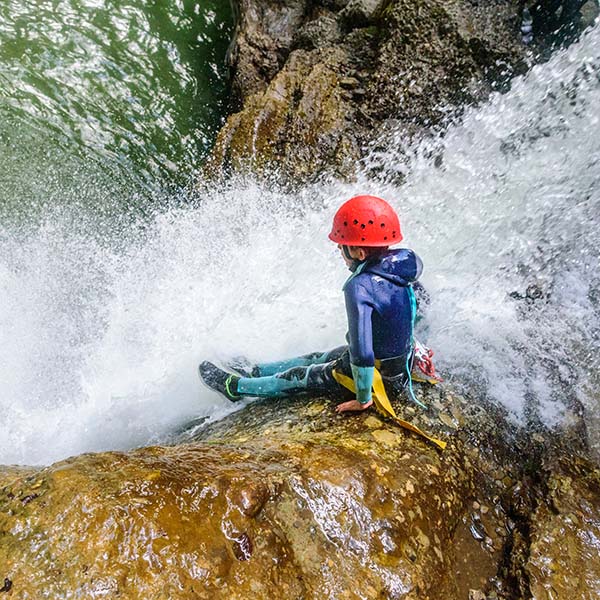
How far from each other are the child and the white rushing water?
2.73ft

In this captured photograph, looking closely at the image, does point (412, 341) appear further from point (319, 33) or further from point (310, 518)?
point (319, 33)

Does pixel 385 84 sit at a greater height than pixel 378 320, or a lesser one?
greater

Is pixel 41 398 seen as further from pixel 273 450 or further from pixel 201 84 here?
pixel 201 84

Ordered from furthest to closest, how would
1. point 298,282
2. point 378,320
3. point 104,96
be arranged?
point 104,96, point 298,282, point 378,320

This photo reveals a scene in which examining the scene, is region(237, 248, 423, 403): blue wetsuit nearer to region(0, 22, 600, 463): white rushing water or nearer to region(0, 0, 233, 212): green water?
region(0, 22, 600, 463): white rushing water

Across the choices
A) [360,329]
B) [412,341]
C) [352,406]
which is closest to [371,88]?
[412,341]

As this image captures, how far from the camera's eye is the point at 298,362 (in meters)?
4.27

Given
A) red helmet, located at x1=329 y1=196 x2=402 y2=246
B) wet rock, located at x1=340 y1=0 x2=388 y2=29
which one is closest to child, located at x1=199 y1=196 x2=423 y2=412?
red helmet, located at x1=329 y1=196 x2=402 y2=246

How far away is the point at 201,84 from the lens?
8273 mm

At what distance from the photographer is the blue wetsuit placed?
123 inches


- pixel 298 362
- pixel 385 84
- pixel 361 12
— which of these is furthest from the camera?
pixel 361 12

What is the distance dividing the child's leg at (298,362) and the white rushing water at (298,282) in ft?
1.46

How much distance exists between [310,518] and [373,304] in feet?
4.39

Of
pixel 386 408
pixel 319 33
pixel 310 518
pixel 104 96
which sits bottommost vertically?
pixel 310 518
